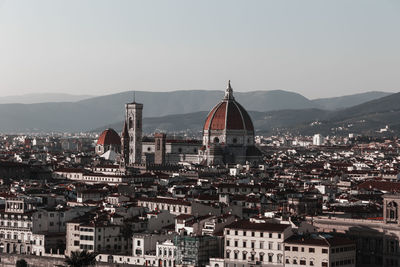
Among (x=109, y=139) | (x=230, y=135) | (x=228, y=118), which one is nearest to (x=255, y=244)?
(x=230, y=135)

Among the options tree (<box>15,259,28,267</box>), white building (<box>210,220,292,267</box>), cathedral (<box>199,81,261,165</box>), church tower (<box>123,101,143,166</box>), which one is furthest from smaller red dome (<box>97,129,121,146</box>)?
white building (<box>210,220,292,267</box>)

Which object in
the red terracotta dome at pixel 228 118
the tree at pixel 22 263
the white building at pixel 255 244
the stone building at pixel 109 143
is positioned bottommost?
the tree at pixel 22 263

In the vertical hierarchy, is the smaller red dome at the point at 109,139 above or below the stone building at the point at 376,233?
above

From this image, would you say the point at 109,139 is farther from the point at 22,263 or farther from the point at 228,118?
the point at 22,263

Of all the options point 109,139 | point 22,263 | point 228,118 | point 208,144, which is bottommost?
point 22,263

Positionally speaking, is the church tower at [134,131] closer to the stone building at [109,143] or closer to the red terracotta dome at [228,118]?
the stone building at [109,143]

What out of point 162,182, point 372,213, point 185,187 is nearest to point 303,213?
point 372,213

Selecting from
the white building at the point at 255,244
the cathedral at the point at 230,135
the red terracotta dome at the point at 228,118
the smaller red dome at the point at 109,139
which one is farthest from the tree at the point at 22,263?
the smaller red dome at the point at 109,139
